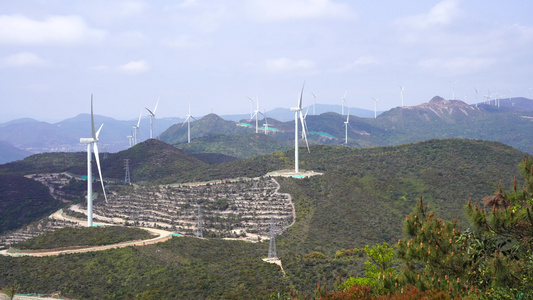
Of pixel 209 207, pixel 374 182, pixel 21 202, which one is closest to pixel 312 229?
pixel 209 207

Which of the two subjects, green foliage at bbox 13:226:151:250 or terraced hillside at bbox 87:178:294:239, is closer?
green foliage at bbox 13:226:151:250

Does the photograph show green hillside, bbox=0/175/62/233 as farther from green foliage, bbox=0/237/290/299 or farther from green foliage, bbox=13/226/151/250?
green foliage, bbox=0/237/290/299

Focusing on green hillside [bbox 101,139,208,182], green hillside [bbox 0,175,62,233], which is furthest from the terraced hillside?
green hillside [bbox 101,139,208,182]

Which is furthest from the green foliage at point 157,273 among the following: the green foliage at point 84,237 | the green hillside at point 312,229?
the green foliage at point 84,237

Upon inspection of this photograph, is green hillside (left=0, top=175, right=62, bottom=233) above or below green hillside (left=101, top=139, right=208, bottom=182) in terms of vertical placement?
below

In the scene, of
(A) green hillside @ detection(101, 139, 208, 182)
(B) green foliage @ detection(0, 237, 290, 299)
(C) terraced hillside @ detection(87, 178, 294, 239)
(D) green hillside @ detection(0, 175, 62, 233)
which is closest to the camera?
(B) green foliage @ detection(0, 237, 290, 299)

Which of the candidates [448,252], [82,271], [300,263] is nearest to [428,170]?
[300,263]

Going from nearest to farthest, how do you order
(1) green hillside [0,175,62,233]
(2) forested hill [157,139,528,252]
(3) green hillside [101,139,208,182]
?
(2) forested hill [157,139,528,252] < (1) green hillside [0,175,62,233] < (3) green hillside [101,139,208,182]

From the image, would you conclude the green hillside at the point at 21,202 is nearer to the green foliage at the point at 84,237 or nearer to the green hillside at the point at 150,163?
the green hillside at the point at 150,163
